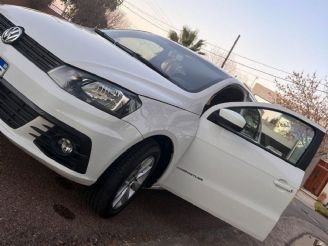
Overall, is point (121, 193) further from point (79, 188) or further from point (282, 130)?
point (282, 130)

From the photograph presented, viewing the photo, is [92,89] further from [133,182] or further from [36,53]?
[133,182]

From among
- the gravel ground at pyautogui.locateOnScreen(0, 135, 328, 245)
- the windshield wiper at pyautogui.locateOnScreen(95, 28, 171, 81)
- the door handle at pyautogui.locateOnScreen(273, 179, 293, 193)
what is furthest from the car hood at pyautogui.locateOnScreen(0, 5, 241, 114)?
the gravel ground at pyautogui.locateOnScreen(0, 135, 328, 245)

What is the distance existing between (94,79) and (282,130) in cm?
238

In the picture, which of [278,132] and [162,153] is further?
[278,132]

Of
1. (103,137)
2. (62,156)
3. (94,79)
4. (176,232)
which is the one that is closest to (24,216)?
(62,156)

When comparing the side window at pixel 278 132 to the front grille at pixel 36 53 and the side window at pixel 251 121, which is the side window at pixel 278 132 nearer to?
the side window at pixel 251 121

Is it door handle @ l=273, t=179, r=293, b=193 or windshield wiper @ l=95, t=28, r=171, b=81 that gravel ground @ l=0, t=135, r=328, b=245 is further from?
windshield wiper @ l=95, t=28, r=171, b=81

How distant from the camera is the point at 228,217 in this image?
4789 millimetres

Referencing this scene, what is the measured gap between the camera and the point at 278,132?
5.04 meters

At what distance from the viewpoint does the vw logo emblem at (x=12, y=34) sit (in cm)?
383

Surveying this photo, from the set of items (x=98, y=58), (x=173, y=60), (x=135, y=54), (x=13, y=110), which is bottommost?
(x=13, y=110)

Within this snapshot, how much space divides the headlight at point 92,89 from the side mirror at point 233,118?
4.14 ft

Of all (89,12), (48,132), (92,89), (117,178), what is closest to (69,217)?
(117,178)

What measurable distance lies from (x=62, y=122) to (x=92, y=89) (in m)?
0.34
